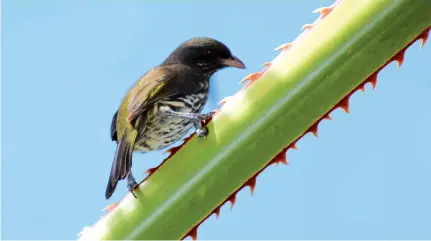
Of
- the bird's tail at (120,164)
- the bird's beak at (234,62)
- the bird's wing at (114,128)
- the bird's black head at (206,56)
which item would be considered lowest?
the bird's tail at (120,164)

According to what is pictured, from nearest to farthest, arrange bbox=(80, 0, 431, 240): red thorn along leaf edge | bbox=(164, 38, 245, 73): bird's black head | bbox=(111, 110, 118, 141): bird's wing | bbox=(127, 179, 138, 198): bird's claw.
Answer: bbox=(80, 0, 431, 240): red thorn along leaf edge
bbox=(127, 179, 138, 198): bird's claw
bbox=(111, 110, 118, 141): bird's wing
bbox=(164, 38, 245, 73): bird's black head

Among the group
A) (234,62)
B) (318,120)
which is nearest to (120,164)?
(234,62)

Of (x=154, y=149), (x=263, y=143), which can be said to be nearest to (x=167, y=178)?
(x=263, y=143)

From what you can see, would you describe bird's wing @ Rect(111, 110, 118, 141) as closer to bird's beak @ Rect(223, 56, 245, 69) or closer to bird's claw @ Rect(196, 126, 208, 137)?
bird's beak @ Rect(223, 56, 245, 69)

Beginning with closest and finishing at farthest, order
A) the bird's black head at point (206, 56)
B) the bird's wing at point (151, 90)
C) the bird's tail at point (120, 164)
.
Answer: the bird's tail at point (120, 164)
the bird's wing at point (151, 90)
the bird's black head at point (206, 56)

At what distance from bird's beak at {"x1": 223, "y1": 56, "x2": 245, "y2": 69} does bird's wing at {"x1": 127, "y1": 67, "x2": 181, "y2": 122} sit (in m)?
0.34

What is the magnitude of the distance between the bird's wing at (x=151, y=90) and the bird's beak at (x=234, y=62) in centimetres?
34

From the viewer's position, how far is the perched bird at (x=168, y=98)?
3264 mm

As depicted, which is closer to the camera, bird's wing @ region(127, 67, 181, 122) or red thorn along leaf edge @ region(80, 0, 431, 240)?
red thorn along leaf edge @ region(80, 0, 431, 240)

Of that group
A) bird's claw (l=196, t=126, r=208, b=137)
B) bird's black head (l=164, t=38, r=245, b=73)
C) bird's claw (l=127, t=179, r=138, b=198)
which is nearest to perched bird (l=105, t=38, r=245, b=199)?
bird's black head (l=164, t=38, r=245, b=73)

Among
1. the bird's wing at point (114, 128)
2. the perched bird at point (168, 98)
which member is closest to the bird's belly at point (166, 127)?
the perched bird at point (168, 98)

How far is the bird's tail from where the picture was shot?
248cm

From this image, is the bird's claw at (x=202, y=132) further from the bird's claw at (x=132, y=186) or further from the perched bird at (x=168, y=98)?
the perched bird at (x=168, y=98)

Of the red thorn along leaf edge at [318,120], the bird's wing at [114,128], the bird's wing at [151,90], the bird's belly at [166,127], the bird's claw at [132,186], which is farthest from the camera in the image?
the bird's wing at [114,128]
